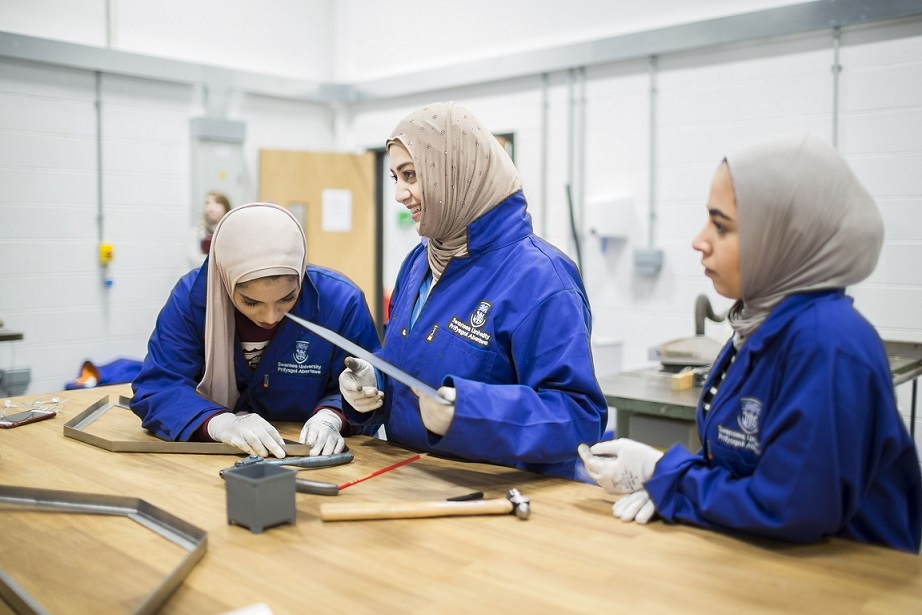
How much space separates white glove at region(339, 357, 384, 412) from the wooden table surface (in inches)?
11.2

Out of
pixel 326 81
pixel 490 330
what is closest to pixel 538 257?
pixel 490 330

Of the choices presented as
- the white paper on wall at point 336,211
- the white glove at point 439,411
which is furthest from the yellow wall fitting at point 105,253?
the white glove at point 439,411

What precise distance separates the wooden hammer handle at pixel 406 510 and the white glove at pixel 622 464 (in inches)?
6.5

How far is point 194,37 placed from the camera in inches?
219

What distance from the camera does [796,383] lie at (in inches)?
43.2

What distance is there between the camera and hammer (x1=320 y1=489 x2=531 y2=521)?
1277mm

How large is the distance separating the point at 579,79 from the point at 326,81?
7.98 ft

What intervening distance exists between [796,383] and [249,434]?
3.57 ft

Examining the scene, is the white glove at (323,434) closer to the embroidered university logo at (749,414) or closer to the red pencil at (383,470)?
the red pencil at (383,470)

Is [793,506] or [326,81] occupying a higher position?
[326,81]

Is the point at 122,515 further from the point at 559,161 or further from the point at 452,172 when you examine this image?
the point at 559,161

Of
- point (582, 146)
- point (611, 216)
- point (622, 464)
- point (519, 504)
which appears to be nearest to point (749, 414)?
point (622, 464)

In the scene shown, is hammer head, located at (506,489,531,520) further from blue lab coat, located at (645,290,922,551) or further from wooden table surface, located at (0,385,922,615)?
blue lab coat, located at (645,290,922,551)

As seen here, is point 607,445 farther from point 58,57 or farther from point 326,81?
point 326,81
